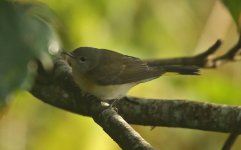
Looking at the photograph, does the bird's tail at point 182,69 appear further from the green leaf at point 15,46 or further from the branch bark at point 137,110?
the green leaf at point 15,46

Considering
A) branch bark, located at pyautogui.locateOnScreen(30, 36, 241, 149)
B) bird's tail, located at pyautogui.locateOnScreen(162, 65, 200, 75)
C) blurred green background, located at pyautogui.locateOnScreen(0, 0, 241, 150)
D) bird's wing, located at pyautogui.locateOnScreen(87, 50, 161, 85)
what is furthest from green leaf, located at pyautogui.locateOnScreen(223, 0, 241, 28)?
bird's wing, located at pyautogui.locateOnScreen(87, 50, 161, 85)

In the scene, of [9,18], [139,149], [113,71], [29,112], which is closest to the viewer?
[9,18]

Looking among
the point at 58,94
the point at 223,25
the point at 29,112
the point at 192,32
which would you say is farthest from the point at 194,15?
the point at 58,94

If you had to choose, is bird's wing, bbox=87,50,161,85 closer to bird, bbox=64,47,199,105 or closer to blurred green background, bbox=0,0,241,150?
bird, bbox=64,47,199,105

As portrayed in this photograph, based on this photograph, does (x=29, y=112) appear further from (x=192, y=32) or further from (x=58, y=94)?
(x=192, y=32)

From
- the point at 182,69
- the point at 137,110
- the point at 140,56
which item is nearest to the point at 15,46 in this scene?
the point at 137,110

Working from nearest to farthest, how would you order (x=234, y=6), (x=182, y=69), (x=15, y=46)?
(x=15, y=46)
(x=234, y=6)
(x=182, y=69)

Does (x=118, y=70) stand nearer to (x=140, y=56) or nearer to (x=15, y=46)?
(x=140, y=56)

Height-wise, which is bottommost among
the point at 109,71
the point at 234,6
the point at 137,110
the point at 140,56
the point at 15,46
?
the point at 109,71
